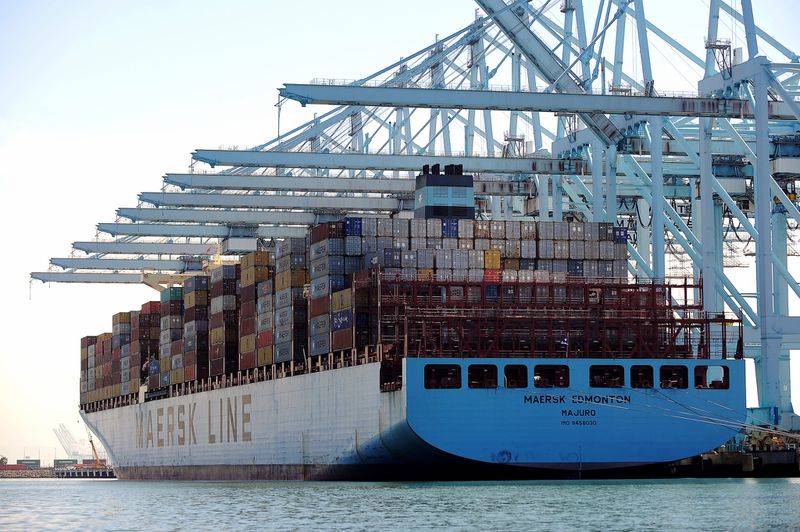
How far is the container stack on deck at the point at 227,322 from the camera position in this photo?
67.5 meters

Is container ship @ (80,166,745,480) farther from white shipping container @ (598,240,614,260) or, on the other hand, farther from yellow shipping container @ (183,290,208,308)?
yellow shipping container @ (183,290,208,308)

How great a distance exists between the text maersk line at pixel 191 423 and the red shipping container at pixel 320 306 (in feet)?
29.6

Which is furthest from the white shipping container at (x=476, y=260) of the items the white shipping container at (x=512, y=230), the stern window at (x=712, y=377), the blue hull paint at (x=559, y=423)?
the stern window at (x=712, y=377)

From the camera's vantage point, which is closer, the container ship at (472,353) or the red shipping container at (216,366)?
the container ship at (472,353)

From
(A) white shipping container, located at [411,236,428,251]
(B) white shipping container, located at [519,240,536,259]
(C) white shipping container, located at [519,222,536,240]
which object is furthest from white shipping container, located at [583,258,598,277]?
(A) white shipping container, located at [411,236,428,251]

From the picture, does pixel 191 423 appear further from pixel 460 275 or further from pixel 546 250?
pixel 546 250

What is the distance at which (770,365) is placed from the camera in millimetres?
56875

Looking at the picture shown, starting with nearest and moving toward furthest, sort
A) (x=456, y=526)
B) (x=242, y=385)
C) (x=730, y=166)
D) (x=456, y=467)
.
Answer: (x=456, y=526) → (x=456, y=467) → (x=242, y=385) → (x=730, y=166)

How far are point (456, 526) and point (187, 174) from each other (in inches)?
1656

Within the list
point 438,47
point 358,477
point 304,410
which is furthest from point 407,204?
point 358,477

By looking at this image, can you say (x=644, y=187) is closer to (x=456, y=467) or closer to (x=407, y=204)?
(x=407, y=204)

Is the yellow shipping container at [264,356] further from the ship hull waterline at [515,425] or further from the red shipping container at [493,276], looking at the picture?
the red shipping container at [493,276]

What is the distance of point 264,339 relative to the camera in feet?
205

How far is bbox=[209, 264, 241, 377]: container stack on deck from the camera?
67.5 m
